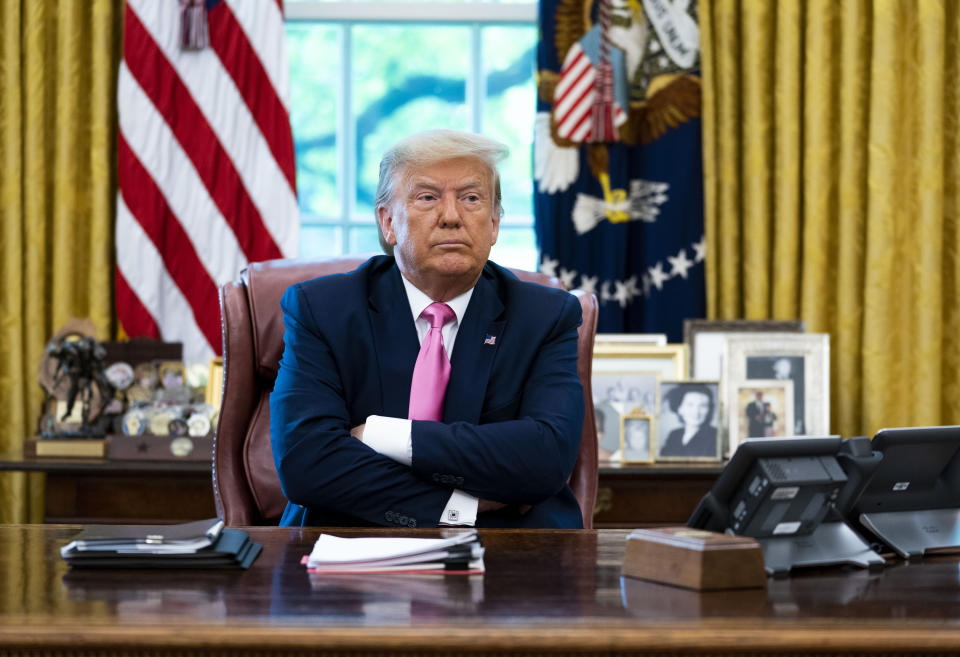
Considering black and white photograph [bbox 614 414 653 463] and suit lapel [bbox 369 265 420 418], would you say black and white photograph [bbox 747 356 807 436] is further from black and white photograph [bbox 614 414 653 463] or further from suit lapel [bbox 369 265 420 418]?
suit lapel [bbox 369 265 420 418]

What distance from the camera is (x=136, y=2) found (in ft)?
11.0

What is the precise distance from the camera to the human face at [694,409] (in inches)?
118

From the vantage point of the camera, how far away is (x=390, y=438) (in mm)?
1895

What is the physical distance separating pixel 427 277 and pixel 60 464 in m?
1.33

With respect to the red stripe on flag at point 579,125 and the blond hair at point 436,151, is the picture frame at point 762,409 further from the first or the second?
the blond hair at point 436,151

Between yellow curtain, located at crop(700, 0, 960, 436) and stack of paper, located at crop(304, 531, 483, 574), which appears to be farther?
yellow curtain, located at crop(700, 0, 960, 436)

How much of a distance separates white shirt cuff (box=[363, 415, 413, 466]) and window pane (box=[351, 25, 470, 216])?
1904 millimetres

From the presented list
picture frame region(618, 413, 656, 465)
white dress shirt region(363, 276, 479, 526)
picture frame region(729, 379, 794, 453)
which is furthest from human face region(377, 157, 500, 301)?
picture frame region(729, 379, 794, 453)

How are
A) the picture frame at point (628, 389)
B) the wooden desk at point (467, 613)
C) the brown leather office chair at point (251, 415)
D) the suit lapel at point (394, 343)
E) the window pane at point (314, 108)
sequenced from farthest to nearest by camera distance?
the window pane at point (314, 108) → the picture frame at point (628, 389) → the brown leather office chair at point (251, 415) → the suit lapel at point (394, 343) → the wooden desk at point (467, 613)

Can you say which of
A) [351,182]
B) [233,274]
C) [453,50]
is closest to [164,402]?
[233,274]

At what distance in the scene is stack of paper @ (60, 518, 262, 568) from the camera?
1355 mm

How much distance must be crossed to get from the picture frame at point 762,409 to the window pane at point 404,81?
1.35 m

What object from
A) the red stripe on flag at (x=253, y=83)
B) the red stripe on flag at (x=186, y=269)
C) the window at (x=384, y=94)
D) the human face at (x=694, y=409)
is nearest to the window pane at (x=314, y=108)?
the window at (x=384, y=94)

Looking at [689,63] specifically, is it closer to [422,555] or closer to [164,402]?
[164,402]
